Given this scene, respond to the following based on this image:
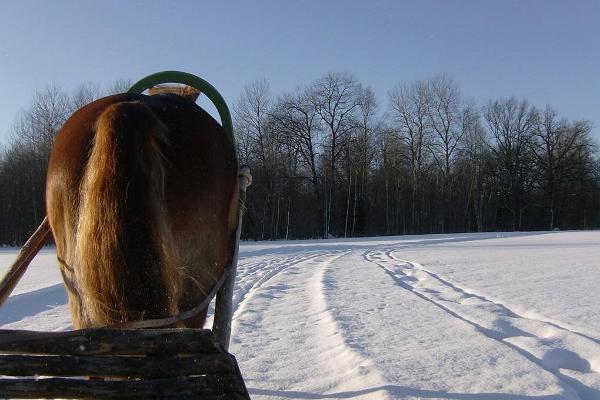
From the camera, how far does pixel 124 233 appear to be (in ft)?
5.19

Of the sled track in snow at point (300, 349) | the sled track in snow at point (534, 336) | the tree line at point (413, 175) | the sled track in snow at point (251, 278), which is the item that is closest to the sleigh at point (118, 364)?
the sled track in snow at point (300, 349)

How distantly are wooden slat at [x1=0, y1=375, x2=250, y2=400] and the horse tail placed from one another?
276mm

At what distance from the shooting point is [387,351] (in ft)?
13.0

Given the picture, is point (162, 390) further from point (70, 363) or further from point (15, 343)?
point (15, 343)

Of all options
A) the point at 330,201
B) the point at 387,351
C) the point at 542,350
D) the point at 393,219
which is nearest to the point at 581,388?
the point at 542,350

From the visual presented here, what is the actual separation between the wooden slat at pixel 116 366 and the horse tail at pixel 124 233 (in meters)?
0.25

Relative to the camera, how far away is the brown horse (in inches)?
62.7

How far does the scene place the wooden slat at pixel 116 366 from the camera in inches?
52.7

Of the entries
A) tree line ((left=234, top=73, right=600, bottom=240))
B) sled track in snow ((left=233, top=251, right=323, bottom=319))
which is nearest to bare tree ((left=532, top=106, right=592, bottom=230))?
tree line ((left=234, top=73, right=600, bottom=240))

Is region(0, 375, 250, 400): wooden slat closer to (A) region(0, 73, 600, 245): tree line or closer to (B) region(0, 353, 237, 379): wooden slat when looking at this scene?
(B) region(0, 353, 237, 379): wooden slat

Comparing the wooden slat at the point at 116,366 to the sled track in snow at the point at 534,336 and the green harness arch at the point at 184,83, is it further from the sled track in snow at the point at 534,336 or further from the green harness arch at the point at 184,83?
the sled track in snow at the point at 534,336

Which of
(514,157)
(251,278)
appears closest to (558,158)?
(514,157)

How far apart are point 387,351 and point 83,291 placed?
2.85 metres

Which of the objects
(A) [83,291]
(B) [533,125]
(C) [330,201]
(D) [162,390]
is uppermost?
(B) [533,125]
